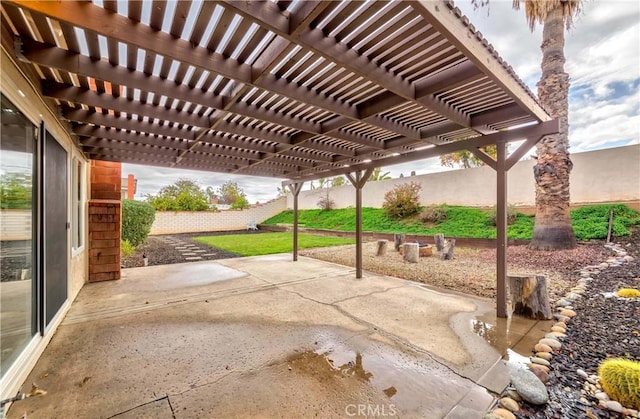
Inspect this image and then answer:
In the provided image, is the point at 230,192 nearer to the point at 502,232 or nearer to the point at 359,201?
the point at 359,201

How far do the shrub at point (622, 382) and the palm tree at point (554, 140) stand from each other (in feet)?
21.2

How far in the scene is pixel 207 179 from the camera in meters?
31.3

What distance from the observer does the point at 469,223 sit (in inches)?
432

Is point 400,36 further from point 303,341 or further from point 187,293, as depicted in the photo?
point 187,293

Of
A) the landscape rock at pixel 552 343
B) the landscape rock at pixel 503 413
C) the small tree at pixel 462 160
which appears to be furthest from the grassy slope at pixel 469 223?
the landscape rock at pixel 503 413

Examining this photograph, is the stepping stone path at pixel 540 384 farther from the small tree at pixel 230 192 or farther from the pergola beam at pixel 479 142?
the small tree at pixel 230 192

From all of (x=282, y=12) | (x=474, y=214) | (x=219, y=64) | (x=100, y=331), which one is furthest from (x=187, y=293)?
(x=474, y=214)

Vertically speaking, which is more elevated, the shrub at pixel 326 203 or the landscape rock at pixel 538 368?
the shrub at pixel 326 203

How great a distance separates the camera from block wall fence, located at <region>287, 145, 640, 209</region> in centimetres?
812

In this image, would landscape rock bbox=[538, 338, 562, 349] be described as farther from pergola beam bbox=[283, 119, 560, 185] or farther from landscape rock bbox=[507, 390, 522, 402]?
A: pergola beam bbox=[283, 119, 560, 185]

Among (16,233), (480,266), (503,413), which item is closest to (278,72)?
(16,233)

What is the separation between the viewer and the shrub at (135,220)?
7.64m

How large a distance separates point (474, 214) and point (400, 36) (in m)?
11.3

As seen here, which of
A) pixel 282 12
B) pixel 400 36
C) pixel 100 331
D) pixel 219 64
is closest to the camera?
pixel 282 12
